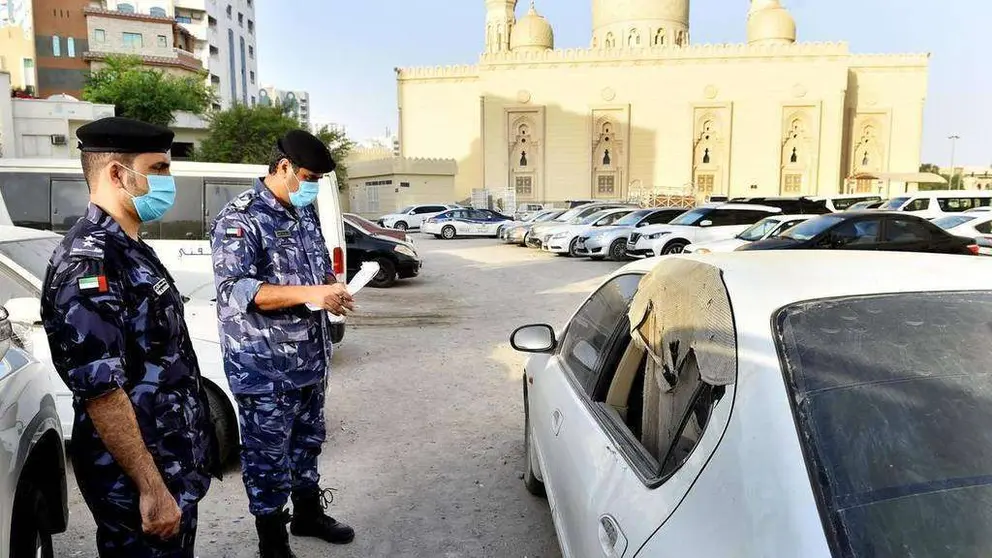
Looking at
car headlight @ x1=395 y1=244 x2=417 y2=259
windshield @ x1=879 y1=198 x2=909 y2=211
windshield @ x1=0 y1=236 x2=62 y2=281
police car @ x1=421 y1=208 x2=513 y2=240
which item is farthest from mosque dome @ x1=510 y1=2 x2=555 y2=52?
windshield @ x1=0 y1=236 x2=62 y2=281

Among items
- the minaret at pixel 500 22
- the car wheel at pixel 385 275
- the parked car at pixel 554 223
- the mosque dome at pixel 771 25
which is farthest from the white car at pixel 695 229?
the minaret at pixel 500 22

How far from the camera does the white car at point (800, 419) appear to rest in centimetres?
126

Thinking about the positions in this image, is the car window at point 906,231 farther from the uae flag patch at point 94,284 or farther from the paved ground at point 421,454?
the uae flag patch at point 94,284

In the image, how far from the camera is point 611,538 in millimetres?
1676

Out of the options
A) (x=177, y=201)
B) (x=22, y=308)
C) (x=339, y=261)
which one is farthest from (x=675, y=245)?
(x=22, y=308)

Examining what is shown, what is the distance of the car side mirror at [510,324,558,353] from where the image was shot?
3.17 metres

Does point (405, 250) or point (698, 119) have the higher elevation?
point (698, 119)

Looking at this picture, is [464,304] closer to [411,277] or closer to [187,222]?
[411,277]

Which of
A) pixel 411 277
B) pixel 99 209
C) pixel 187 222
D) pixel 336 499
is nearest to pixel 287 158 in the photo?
pixel 99 209

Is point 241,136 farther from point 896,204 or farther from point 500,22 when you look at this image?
point 500,22

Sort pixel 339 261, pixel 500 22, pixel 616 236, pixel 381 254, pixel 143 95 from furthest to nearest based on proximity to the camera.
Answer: pixel 500 22
pixel 143 95
pixel 616 236
pixel 381 254
pixel 339 261

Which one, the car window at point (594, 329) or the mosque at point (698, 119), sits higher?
the mosque at point (698, 119)

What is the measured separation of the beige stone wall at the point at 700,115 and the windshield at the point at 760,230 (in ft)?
115

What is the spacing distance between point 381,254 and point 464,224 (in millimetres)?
15167
